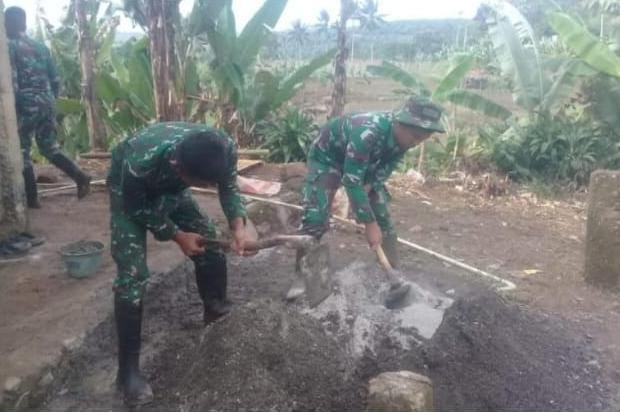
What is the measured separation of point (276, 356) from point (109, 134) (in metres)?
7.20

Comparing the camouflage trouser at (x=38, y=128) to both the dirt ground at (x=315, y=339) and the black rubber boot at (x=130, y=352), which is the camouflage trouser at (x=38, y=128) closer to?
the dirt ground at (x=315, y=339)

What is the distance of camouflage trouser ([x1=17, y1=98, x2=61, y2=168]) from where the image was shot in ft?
17.5

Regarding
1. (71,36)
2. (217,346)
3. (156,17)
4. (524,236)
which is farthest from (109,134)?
(217,346)

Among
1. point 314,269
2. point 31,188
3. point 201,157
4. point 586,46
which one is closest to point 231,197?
point 201,157

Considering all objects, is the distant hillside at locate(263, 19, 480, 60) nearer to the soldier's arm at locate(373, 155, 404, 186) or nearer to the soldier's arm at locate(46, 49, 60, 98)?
the soldier's arm at locate(46, 49, 60, 98)

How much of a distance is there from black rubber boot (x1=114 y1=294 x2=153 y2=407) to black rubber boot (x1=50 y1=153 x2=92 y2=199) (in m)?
2.97

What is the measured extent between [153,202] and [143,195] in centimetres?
12

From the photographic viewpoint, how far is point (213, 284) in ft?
11.9

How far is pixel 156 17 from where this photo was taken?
270 inches

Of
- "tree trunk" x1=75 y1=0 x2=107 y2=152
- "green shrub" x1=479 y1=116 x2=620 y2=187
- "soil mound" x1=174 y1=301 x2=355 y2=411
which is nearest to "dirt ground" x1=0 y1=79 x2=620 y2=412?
"soil mound" x1=174 y1=301 x2=355 y2=411

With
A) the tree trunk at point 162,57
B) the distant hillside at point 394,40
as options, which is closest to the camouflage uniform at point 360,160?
the tree trunk at point 162,57

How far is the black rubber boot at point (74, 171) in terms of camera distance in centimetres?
559

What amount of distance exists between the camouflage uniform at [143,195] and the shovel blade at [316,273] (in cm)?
66

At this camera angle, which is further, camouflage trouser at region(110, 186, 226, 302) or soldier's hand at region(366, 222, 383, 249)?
soldier's hand at region(366, 222, 383, 249)
